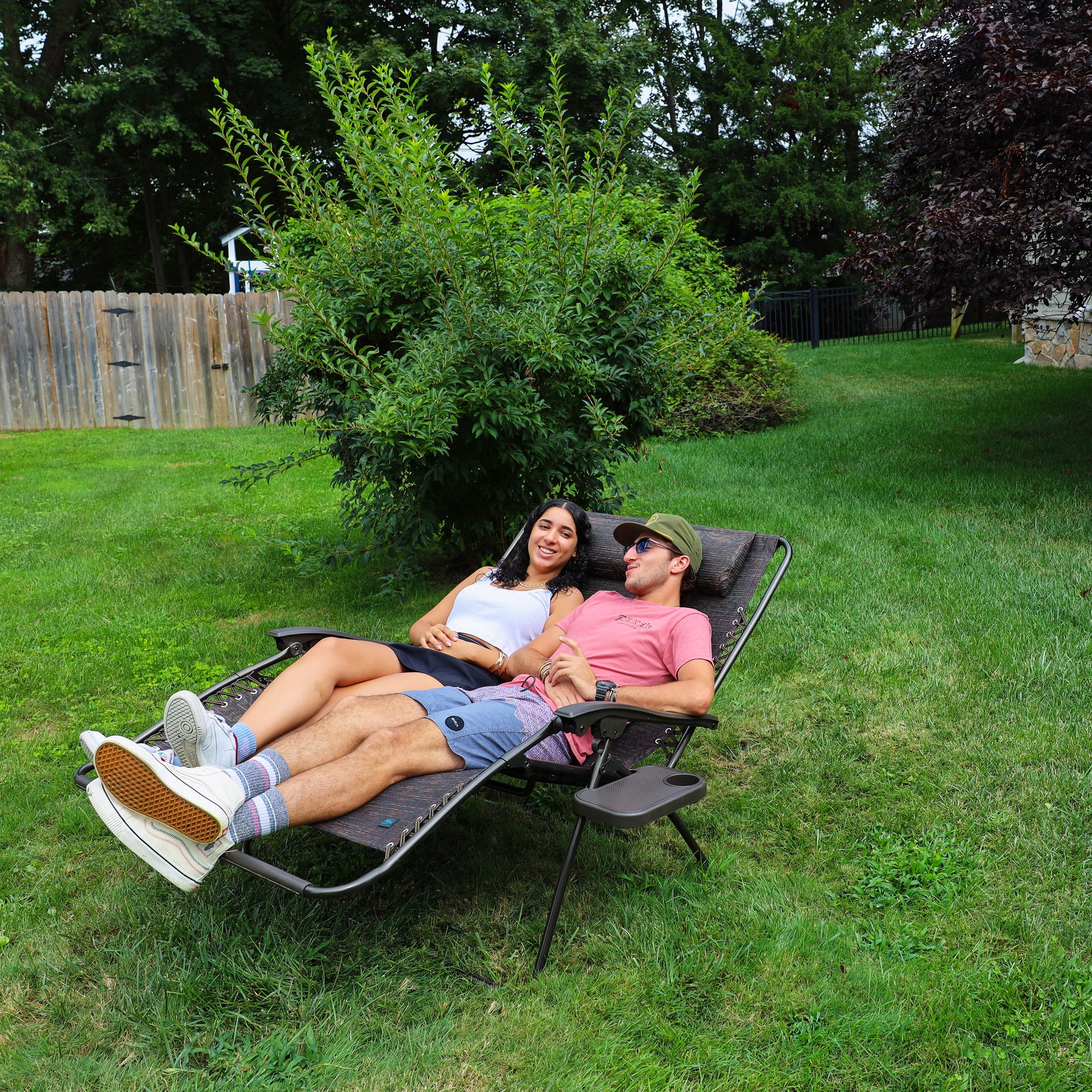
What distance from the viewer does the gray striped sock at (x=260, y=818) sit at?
2.42 metres

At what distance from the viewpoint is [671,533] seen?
12.1ft

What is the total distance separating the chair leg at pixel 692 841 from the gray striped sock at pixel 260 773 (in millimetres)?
1161

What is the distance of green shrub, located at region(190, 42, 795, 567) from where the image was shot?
4.86 meters

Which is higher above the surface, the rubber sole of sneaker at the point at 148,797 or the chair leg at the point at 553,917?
the rubber sole of sneaker at the point at 148,797

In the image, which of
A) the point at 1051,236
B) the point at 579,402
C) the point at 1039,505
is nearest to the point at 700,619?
the point at 579,402

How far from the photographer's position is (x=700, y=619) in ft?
11.3

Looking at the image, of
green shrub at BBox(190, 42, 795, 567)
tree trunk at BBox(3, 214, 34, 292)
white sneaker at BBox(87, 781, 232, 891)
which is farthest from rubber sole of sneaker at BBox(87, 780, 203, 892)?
tree trunk at BBox(3, 214, 34, 292)

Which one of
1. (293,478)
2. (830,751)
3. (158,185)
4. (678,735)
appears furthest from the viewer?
(158,185)

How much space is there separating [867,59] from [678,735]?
2479cm

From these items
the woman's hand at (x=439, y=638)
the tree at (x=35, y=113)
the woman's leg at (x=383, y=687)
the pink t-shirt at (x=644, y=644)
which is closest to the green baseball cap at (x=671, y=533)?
the pink t-shirt at (x=644, y=644)

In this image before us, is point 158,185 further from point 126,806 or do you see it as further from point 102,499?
point 126,806

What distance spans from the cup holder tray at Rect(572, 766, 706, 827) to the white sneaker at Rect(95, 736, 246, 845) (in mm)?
914

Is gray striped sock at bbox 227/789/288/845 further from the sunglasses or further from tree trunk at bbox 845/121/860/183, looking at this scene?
tree trunk at bbox 845/121/860/183

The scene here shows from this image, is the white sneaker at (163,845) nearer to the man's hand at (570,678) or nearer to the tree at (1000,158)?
the man's hand at (570,678)
